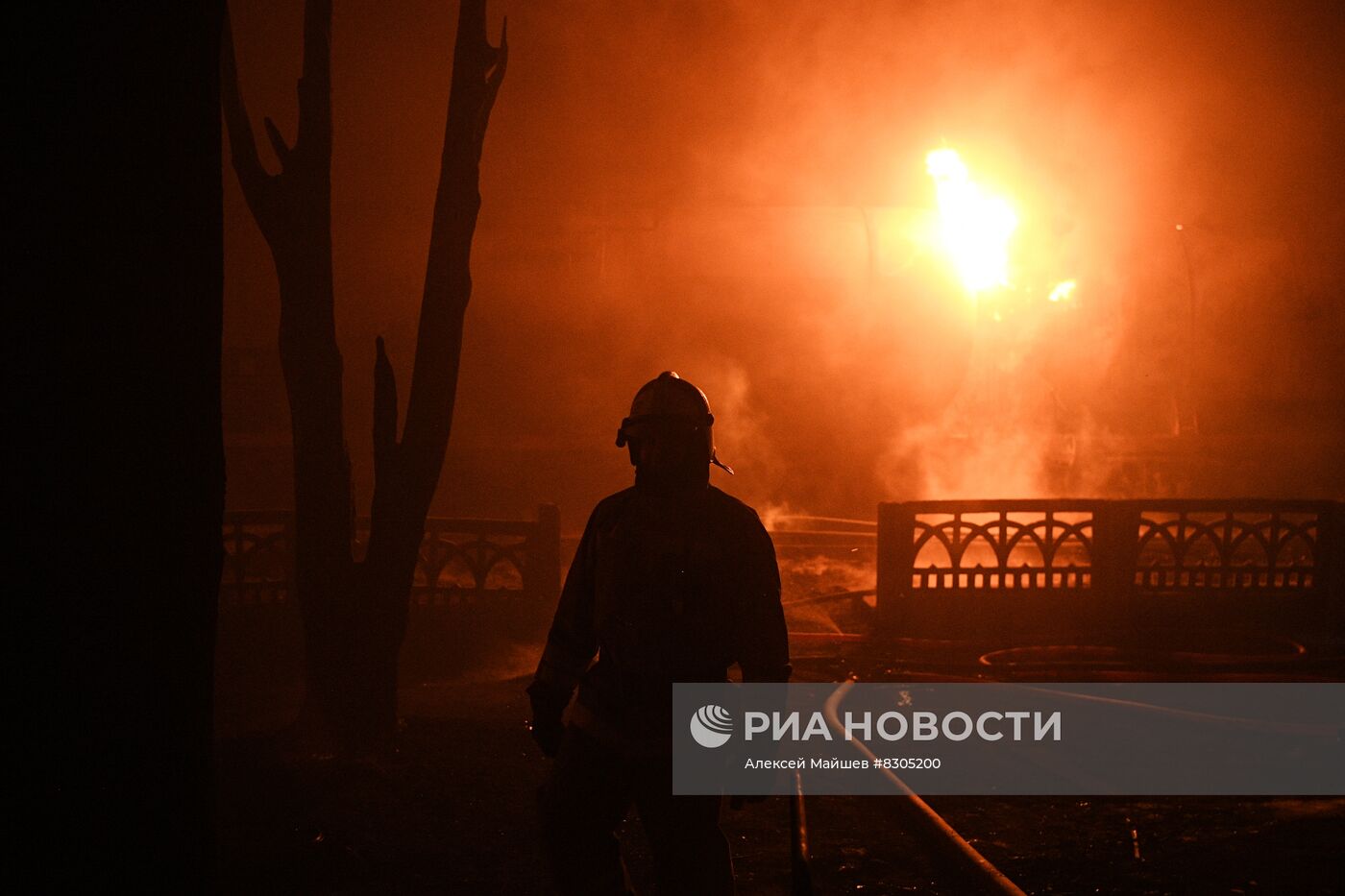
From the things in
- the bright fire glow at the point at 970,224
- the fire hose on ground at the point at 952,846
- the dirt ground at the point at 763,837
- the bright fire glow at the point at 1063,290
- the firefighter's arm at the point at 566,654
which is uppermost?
the bright fire glow at the point at 970,224

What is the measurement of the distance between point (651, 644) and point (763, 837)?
7.19ft

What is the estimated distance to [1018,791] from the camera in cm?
550

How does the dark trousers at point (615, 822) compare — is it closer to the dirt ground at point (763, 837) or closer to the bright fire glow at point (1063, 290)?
the dirt ground at point (763, 837)

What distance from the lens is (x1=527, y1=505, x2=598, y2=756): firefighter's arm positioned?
347 centimetres

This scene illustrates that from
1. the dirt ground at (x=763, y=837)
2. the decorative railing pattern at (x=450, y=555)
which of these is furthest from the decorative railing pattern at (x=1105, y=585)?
the dirt ground at (x=763, y=837)

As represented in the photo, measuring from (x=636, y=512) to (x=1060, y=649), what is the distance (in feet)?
21.5

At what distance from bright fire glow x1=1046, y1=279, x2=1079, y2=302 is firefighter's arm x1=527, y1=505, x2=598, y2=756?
2088cm

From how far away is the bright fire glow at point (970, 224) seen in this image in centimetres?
1994

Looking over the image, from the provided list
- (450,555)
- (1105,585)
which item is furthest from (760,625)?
(1105,585)

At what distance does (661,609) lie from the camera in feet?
10.9

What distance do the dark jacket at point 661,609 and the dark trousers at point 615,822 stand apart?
0.47 ft

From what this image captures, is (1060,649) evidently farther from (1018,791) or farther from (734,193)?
(734,193)

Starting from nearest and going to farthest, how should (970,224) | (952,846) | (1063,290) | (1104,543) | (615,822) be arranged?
(615,822) → (952,846) → (1104,543) → (970,224) → (1063,290)

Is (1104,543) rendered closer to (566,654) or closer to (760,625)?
(760,625)
